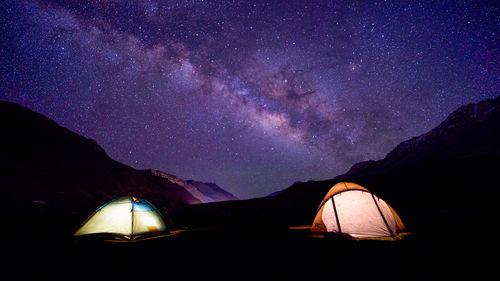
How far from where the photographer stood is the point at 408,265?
4.50 meters

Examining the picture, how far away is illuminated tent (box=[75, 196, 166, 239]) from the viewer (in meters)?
8.72

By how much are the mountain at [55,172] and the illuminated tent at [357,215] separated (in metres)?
27.4

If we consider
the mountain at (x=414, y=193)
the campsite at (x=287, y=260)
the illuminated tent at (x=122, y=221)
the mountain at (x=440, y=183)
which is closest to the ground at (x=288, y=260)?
the campsite at (x=287, y=260)

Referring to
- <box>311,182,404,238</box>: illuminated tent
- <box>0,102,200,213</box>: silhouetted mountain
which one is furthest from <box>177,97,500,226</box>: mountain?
<box>0,102,200,213</box>: silhouetted mountain

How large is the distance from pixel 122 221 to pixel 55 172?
189 ft

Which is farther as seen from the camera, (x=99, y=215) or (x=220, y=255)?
(x=99, y=215)

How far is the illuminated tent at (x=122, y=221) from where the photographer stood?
8.72 meters

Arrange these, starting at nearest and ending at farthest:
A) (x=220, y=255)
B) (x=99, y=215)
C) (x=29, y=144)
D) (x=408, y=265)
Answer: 1. (x=408, y=265)
2. (x=220, y=255)
3. (x=99, y=215)
4. (x=29, y=144)

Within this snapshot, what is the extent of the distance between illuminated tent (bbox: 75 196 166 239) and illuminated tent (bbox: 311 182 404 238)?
664 centimetres

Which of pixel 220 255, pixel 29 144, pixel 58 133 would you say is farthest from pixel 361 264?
pixel 58 133

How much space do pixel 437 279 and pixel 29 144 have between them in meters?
81.2

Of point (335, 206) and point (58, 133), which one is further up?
point (58, 133)

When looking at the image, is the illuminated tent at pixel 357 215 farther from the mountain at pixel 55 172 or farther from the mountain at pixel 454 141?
the mountain at pixel 454 141

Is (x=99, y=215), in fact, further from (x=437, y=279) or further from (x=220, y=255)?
(x=437, y=279)
